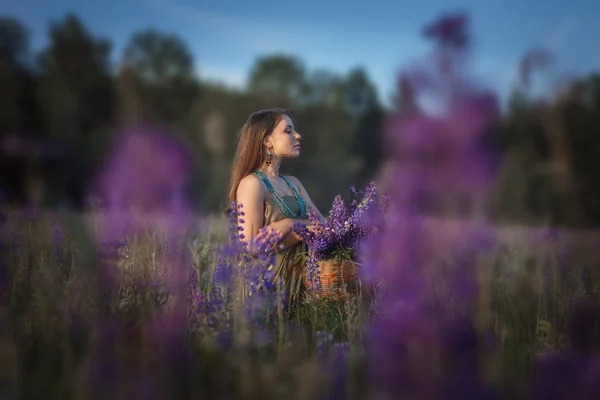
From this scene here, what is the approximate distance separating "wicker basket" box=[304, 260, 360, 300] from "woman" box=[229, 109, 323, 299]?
248 mm

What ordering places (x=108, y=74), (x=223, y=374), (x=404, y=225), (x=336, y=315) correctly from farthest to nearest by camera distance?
1. (x=108, y=74)
2. (x=336, y=315)
3. (x=223, y=374)
4. (x=404, y=225)

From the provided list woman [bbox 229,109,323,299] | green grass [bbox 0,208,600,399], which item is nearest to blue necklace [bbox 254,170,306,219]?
woman [bbox 229,109,323,299]

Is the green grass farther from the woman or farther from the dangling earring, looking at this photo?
the dangling earring

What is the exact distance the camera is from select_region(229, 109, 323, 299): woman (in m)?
3.64

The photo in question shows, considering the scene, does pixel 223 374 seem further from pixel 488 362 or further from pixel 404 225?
pixel 404 225

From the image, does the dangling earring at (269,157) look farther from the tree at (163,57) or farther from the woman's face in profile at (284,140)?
the tree at (163,57)

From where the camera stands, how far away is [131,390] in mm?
1303

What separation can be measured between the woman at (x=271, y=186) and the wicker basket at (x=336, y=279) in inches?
9.7

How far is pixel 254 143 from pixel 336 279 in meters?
1.22

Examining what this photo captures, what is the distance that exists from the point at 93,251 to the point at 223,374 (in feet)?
2.41

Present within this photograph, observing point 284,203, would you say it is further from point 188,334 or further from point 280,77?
point 280,77

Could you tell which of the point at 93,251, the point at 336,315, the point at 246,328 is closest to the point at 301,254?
the point at 336,315

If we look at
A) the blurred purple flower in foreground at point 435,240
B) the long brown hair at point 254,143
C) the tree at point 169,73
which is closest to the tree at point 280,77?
the tree at point 169,73

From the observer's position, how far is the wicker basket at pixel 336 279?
336 centimetres
